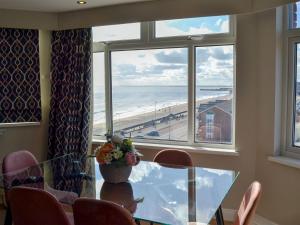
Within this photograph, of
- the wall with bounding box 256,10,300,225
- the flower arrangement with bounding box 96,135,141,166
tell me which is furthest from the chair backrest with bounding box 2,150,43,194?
the wall with bounding box 256,10,300,225

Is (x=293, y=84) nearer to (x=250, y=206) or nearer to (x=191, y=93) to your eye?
(x=191, y=93)

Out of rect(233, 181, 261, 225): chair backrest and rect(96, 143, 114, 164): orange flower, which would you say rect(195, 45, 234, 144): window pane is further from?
rect(233, 181, 261, 225): chair backrest

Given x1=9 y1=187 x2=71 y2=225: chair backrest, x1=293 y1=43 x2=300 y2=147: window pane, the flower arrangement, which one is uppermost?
x1=293 y1=43 x2=300 y2=147: window pane

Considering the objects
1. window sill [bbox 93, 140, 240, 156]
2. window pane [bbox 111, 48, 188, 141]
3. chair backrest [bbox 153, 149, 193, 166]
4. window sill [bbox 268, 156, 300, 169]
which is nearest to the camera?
window sill [bbox 268, 156, 300, 169]

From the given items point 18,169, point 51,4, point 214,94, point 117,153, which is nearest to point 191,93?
point 214,94

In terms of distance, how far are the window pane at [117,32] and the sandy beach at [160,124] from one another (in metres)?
0.95

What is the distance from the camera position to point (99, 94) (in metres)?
4.43

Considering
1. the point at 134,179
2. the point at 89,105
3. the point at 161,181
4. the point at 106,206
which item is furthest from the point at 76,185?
the point at 89,105

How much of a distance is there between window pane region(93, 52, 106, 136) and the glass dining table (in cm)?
127

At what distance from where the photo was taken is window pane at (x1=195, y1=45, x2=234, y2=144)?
12.0 feet

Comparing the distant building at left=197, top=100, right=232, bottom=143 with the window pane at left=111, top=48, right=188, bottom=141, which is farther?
the window pane at left=111, top=48, right=188, bottom=141

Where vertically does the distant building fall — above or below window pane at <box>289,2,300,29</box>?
below

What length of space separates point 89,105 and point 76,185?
177 cm

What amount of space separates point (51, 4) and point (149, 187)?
7.92ft
